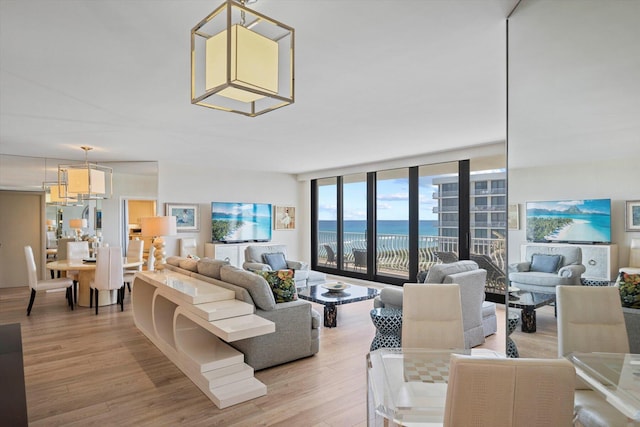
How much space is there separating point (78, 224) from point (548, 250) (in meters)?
7.99

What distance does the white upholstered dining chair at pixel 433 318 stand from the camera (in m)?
2.34

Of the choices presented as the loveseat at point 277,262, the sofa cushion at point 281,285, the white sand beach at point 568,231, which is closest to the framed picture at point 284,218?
the loveseat at point 277,262

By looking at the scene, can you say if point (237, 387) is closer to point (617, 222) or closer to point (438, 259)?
point (617, 222)

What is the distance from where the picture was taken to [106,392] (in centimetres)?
288

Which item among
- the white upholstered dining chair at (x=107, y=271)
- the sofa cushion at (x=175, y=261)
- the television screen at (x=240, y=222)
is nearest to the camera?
the sofa cushion at (x=175, y=261)

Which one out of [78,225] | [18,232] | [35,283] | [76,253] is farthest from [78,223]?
[35,283]

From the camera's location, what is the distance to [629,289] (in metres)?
1.47

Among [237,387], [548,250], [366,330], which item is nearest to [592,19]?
[548,250]

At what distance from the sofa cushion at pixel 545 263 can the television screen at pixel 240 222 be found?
6695 mm

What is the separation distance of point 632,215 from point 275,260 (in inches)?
237

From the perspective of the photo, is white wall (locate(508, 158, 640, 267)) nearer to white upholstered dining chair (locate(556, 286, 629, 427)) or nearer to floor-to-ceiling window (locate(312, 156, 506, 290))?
white upholstered dining chair (locate(556, 286, 629, 427))

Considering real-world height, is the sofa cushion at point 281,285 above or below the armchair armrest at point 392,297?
above

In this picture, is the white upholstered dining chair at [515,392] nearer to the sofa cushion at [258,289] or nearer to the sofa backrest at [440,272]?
the sofa cushion at [258,289]

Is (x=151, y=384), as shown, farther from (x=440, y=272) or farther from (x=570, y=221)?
(x=570, y=221)
